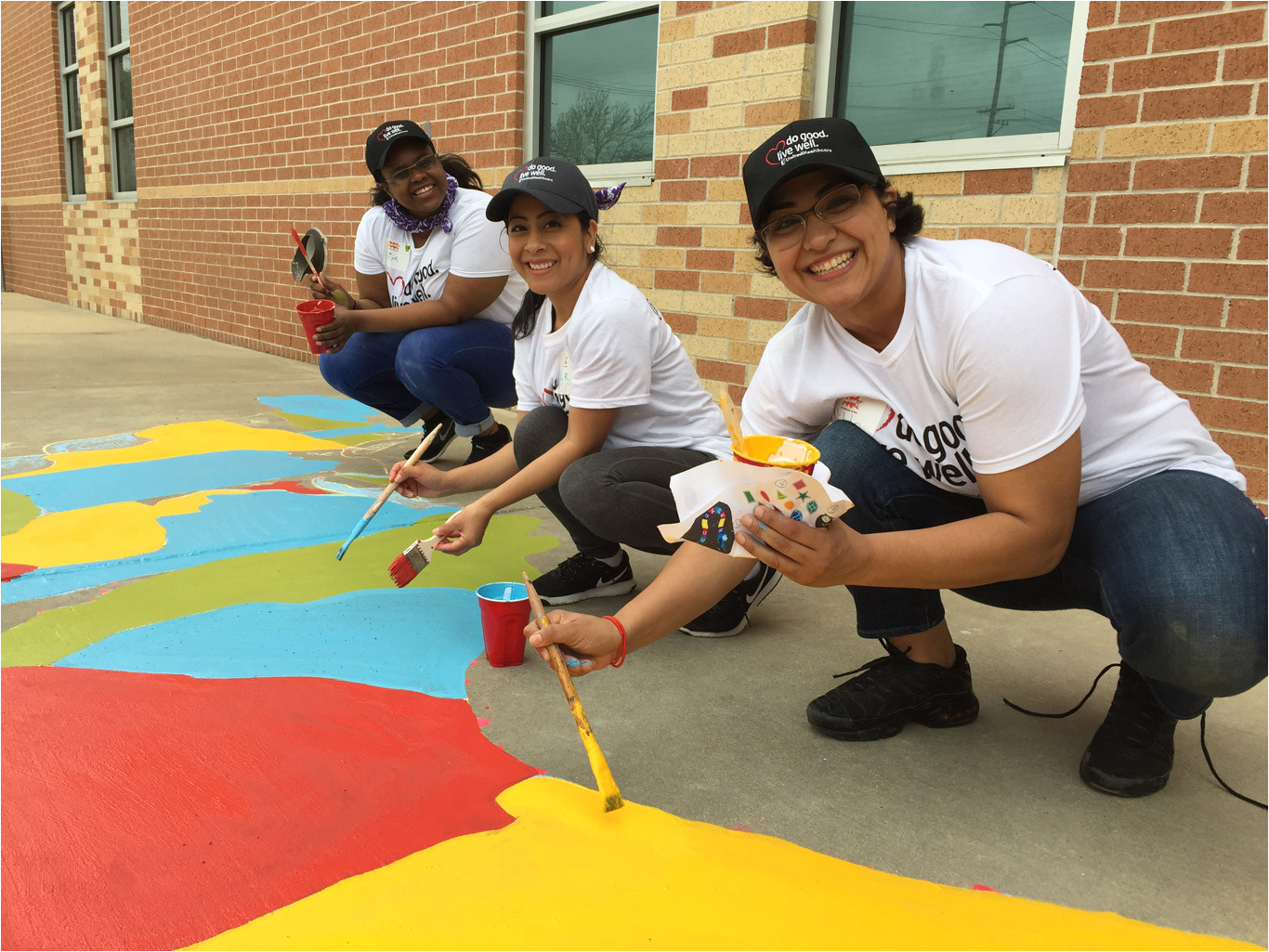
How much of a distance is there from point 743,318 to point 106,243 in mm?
9519

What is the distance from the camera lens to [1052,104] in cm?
304

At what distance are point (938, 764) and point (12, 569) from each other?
2582 mm

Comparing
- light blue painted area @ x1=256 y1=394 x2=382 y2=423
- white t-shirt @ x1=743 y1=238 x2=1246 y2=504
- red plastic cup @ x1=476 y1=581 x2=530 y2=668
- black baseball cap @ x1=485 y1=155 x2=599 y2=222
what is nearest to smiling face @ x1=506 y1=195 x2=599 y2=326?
black baseball cap @ x1=485 y1=155 x2=599 y2=222

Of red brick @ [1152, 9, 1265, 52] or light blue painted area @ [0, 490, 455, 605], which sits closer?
red brick @ [1152, 9, 1265, 52]

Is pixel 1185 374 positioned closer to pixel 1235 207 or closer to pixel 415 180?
pixel 1235 207

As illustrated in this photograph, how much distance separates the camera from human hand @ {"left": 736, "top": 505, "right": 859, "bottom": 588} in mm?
1254

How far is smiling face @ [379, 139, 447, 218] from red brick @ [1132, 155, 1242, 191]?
2380mm

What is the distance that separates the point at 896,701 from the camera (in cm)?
191

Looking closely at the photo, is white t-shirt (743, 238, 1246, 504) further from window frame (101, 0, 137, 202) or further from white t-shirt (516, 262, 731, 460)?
window frame (101, 0, 137, 202)

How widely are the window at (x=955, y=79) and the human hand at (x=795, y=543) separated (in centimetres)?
223

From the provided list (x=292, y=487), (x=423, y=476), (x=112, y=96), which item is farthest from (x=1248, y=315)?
(x=112, y=96)

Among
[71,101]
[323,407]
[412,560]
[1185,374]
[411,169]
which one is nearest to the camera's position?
[412,560]

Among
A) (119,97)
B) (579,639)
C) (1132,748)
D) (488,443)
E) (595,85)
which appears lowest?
(1132,748)

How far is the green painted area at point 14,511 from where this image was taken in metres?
3.07
